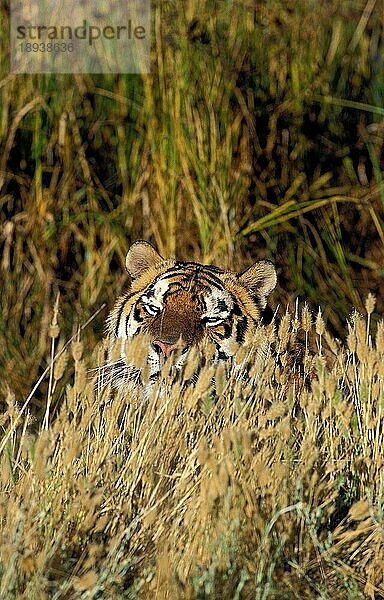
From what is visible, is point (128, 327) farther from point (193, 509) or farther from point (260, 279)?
point (193, 509)

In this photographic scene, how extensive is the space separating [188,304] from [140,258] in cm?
31

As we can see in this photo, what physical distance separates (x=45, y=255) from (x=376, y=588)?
3.02 m

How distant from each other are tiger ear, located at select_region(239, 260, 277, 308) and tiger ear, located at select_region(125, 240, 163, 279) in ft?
1.06

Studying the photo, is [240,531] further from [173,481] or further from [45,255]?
[45,255]

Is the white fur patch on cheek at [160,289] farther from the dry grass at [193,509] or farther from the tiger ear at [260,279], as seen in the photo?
the dry grass at [193,509]

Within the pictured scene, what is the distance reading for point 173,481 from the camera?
120 inches

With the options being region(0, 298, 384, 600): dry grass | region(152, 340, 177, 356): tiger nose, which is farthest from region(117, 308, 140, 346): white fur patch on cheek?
region(0, 298, 384, 600): dry grass

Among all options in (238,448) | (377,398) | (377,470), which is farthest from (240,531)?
(377,398)

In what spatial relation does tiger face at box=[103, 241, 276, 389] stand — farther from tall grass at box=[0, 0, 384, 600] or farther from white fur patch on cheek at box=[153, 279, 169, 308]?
tall grass at box=[0, 0, 384, 600]

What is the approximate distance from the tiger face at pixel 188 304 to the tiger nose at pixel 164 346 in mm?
69

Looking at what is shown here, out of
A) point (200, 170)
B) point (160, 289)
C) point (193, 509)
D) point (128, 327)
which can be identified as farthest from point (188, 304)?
point (200, 170)

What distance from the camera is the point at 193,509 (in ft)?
8.91

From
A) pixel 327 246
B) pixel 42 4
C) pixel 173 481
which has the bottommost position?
pixel 173 481

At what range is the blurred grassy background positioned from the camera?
523 centimetres
